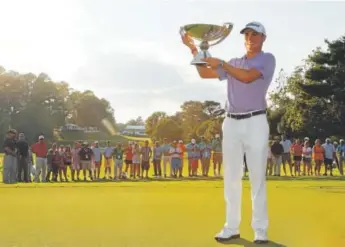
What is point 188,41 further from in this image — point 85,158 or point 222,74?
point 85,158

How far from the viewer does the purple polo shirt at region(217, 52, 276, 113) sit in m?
5.95

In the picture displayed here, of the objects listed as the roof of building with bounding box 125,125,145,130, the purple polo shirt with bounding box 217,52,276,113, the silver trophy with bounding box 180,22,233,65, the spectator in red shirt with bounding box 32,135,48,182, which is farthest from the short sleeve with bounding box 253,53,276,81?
the roof of building with bounding box 125,125,145,130

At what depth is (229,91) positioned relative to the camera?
6.20m

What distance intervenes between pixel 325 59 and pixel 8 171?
1625 inches

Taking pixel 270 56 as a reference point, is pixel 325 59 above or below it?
above

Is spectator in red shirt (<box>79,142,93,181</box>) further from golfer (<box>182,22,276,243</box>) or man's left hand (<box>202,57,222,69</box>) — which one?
man's left hand (<box>202,57,222,69</box>)

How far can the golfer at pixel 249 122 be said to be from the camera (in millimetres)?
5895

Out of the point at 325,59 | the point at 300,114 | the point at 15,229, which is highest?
the point at 325,59

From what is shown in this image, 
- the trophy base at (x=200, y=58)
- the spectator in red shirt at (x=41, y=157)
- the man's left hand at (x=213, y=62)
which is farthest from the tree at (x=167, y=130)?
the man's left hand at (x=213, y=62)

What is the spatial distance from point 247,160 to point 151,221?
5.32ft

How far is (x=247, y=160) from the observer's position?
6.09 metres

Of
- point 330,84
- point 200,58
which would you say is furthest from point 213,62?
point 330,84

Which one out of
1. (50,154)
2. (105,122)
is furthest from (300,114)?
(105,122)

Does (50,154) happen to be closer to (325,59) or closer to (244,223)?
(244,223)
